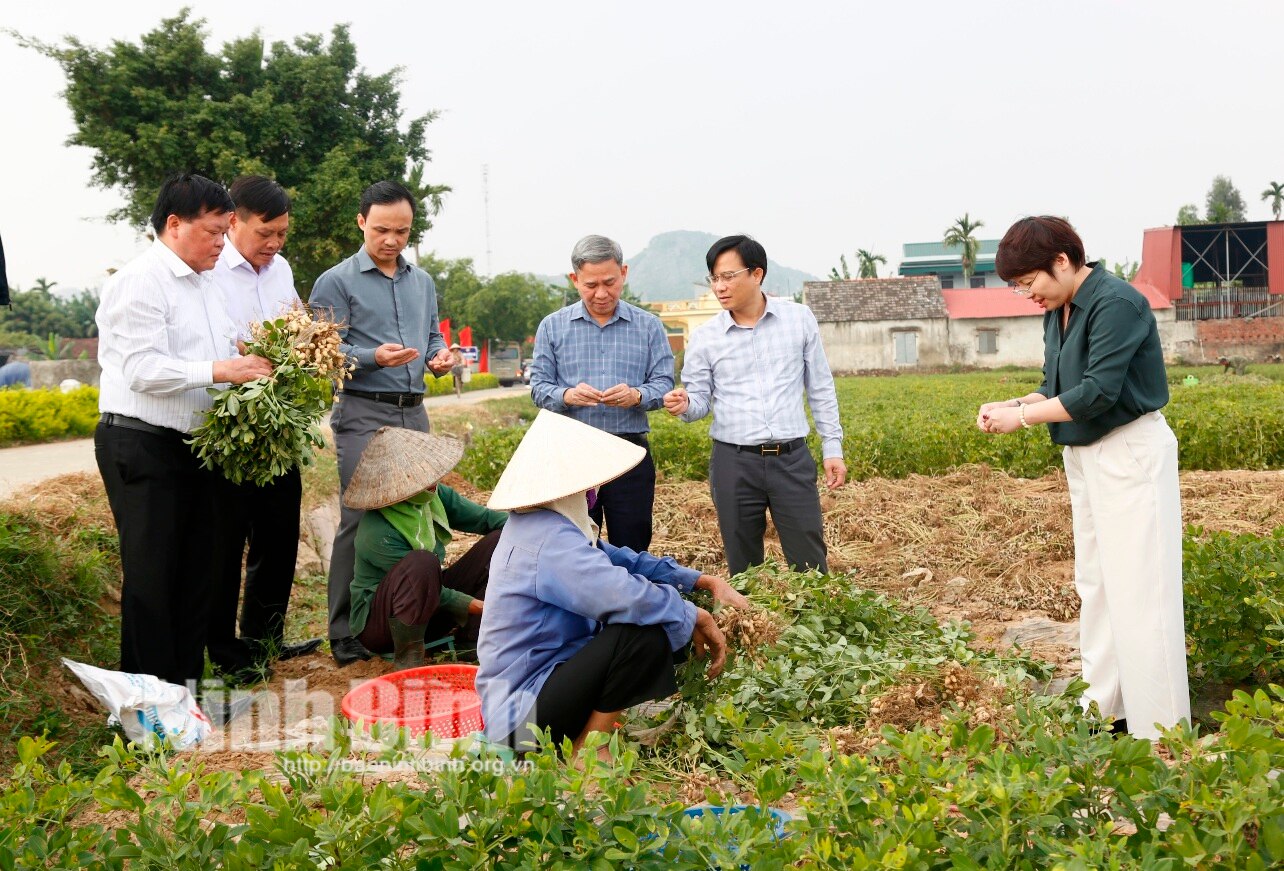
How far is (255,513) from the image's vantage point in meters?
4.62

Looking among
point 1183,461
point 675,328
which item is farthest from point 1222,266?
point 675,328

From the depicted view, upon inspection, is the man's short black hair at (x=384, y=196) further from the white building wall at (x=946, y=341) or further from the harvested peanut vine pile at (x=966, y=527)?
the white building wall at (x=946, y=341)

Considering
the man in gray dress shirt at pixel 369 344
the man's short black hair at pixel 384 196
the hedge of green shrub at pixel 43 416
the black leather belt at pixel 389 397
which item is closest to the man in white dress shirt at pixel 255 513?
the man in gray dress shirt at pixel 369 344

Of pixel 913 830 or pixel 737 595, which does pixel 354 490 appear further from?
pixel 913 830

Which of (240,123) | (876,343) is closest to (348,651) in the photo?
(240,123)

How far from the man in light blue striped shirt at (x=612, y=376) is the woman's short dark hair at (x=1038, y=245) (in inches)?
68.1

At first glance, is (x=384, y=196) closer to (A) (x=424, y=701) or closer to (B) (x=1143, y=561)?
(A) (x=424, y=701)

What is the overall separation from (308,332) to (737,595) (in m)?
2.05

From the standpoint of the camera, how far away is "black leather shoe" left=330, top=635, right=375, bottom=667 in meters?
4.62

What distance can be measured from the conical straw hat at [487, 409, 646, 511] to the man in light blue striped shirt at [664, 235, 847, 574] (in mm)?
1436

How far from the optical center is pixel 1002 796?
181cm

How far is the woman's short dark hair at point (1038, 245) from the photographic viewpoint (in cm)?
337

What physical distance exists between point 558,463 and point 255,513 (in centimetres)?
221

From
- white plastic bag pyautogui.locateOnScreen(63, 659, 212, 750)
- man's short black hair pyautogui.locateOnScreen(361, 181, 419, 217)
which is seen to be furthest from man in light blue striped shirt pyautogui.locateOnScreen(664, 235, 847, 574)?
white plastic bag pyautogui.locateOnScreen(63, 659, 212, 750)
